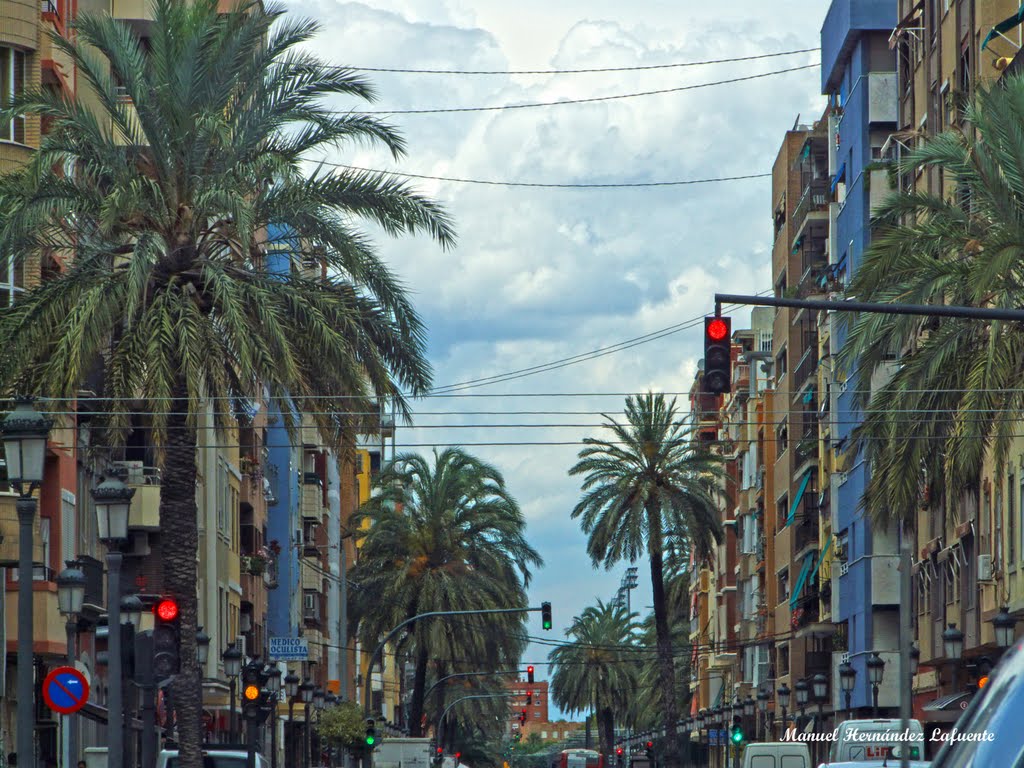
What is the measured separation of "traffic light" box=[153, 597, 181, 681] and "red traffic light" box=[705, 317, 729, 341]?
7956 millimetres

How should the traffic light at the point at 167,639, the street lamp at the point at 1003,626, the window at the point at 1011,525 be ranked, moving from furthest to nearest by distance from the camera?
the window at the point at 1011,525, the street lamp at the point at 1003,626, the traffic light at the point at 167,639

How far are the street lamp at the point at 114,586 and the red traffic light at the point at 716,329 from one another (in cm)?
744

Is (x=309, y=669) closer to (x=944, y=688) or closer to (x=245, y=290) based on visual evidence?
(x=944, y=688)

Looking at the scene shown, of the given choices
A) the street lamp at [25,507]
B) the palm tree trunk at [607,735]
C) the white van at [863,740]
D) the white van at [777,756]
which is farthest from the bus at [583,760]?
the street lamp at [25,507]

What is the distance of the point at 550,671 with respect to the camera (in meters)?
120

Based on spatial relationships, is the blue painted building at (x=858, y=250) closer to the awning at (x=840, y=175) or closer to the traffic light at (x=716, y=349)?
the awning at (x=840, y=175)

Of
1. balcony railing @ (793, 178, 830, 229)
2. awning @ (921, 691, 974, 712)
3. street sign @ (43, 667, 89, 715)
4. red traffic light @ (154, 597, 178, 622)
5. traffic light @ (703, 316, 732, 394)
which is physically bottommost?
awning @ (921, 691, 974, 712)

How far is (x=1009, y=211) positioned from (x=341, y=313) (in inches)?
389

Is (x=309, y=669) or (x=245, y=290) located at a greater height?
(x=245, y=290)

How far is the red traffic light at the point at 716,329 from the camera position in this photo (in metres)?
21.9

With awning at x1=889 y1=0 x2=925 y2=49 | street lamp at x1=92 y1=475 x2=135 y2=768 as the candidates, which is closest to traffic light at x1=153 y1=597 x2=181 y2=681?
street lamp at x1=92 y1=475 x2=135 y2=768

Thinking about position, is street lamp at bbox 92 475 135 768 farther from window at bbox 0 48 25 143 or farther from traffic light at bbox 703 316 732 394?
window at bbox 0 48 25 143

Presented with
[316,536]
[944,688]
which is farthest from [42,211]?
[316,536]

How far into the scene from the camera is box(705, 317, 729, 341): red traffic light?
2194cm
